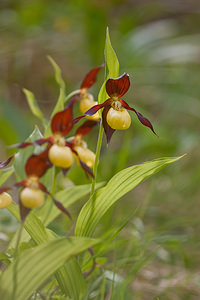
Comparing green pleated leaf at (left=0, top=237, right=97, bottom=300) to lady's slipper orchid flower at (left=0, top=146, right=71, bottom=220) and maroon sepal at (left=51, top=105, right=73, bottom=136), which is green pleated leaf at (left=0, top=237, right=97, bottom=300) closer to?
lady's slipper orchid flower at (left=0, top=146, right=71, bottom=220)

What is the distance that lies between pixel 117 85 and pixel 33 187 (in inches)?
9.0

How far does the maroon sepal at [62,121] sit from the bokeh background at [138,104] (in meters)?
0.38

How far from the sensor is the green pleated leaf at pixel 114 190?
2.07 feet

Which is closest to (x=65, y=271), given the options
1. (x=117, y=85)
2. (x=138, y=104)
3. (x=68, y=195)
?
(x=68, y=195)

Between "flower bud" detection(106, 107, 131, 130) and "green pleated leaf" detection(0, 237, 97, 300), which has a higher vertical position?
"flower bud" detection(106, 107, 131, 130)

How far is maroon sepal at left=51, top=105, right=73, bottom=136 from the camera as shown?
56 cm

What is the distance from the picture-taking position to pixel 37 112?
88cm

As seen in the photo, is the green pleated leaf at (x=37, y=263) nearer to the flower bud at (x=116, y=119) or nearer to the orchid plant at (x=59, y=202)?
the orchid plant at (x=59, y=202)

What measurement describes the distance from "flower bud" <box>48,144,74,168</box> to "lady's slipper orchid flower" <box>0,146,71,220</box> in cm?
2

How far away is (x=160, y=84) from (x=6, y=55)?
1.14 meters

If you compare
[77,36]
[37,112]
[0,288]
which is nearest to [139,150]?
[37,112]

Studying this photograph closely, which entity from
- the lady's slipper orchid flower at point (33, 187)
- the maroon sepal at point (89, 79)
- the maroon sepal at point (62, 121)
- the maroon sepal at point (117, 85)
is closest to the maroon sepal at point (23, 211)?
the lady's slipper orchid flower at point (33, 187)

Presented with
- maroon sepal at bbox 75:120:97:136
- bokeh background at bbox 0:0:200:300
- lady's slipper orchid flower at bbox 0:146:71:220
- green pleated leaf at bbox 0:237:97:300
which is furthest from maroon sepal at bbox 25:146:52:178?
bokeh background at bbox 0:0:200:300

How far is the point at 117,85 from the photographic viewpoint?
61 centimetres
